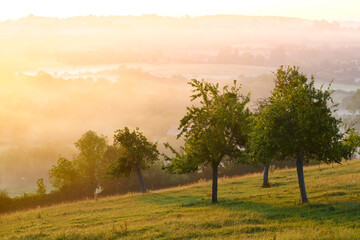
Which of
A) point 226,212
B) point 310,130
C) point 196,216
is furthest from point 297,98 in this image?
point 196,216

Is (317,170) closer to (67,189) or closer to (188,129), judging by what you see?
(188,129)

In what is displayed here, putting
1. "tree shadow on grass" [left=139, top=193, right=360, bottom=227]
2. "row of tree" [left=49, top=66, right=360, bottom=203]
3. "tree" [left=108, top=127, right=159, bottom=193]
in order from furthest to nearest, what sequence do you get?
"tree" [left=108, top=127, right=159, bottom=193] < "row of tree" [left=49, top=66, right=360, bottom=203] < "tree shadow on grass" [left=139, top=193, right=360, bottom=227]

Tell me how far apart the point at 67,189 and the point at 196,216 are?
5765 centimetres

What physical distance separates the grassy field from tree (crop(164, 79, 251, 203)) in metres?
4.69

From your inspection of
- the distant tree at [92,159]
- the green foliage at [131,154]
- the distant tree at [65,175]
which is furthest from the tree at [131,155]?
the distant tree at [92,159]

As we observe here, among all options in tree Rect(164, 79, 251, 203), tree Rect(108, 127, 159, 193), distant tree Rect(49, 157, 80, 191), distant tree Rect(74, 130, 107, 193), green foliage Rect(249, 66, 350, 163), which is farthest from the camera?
distant tree Rect(74, 130, 107, 193)

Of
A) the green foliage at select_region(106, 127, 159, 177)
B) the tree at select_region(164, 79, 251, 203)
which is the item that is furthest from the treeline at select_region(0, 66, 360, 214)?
the green foliage at select_region(106, 127, 159, 177)

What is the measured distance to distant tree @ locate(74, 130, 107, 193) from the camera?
81562 millimetres

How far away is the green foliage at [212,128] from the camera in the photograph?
30625 millimetres

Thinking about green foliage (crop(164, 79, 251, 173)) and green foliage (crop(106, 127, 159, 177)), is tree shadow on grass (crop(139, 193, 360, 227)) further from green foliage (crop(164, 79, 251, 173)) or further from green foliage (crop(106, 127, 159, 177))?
green foliage (crop(106, 127, 159, 177))

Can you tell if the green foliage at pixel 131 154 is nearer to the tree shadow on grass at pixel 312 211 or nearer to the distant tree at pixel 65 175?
the tree shadow on grass at pixel 312 211

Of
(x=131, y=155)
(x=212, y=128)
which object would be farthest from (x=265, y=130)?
(x=131, y=155)

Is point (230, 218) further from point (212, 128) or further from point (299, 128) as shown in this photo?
point (212, 128)

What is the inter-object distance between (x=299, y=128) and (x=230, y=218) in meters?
8.96
